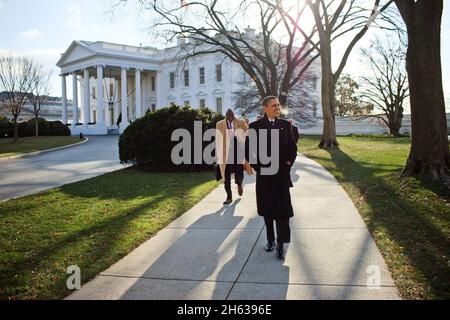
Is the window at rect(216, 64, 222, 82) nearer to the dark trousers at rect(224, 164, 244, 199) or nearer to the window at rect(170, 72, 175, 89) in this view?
the window at rect(170, 72, 175, 89)

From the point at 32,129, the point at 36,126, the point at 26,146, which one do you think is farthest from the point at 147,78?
the point at 26,146

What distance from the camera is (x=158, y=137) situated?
14.6m

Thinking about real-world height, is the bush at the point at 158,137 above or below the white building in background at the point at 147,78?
below

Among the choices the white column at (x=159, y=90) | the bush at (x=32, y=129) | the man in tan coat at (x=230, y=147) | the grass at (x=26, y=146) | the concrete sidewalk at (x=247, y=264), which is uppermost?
the white column at (x=159, y=90)

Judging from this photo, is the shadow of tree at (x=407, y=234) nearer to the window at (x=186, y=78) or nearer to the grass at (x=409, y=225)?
the grass at (x=409, y=225)

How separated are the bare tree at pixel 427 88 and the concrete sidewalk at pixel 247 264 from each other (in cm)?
297

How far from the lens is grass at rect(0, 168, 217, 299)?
4.93 m

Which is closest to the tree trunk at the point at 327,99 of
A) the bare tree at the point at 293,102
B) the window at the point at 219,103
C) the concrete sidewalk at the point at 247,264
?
the concrete sidewalk at the point at 247,264

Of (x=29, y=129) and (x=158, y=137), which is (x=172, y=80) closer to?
(x=29, y=129)

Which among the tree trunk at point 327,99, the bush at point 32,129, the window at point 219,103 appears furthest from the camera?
the window at point 219,103

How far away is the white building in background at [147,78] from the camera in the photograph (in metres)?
58.6

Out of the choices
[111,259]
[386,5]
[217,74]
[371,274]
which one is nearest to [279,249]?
[371,274]

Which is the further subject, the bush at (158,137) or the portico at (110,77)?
the portico at (110,77)

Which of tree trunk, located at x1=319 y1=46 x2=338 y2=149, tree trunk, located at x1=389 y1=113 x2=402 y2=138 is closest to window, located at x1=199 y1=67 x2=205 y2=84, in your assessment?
tree trunk, located at x1=389 y1=113 x2=402 y2=138
